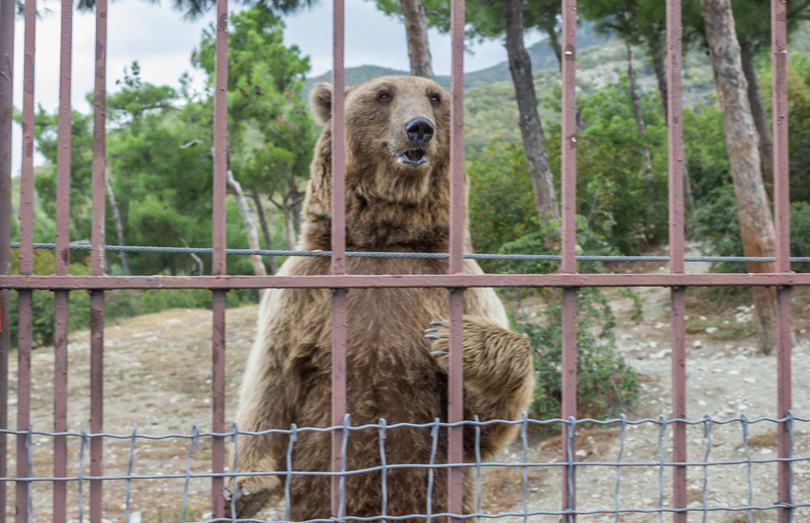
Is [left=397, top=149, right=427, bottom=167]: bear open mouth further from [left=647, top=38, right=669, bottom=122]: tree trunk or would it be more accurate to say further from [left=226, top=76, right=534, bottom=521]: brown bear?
[left=647, top=38, right=669, bottom=122]: tree trunk

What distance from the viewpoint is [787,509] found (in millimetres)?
2395

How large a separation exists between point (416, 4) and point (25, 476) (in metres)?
7.03

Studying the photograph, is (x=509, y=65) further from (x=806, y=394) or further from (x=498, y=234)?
(x=806, y=394)

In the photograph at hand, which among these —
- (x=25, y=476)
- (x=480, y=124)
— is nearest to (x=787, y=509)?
(x=25, y=476)

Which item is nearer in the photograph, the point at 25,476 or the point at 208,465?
the point at 25,476

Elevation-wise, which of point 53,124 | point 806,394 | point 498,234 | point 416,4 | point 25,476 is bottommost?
point 806,394

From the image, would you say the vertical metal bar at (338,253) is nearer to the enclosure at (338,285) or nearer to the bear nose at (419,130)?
the enclosure at (338,285)

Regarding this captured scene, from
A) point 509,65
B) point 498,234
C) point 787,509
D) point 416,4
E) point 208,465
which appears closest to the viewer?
point 787,509

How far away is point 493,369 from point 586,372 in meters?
4.56

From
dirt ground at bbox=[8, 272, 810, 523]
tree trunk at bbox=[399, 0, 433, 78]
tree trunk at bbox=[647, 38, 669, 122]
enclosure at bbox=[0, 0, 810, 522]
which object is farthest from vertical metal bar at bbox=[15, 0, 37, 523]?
tree trunk at bbox=[647, 38, 669, 122]

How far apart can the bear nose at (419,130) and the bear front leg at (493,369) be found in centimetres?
84

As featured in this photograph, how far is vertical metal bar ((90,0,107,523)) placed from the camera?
219 centimetres

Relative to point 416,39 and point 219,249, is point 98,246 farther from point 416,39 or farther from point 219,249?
point 416,39

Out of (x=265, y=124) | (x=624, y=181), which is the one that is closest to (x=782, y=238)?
(x=624, y=181)
